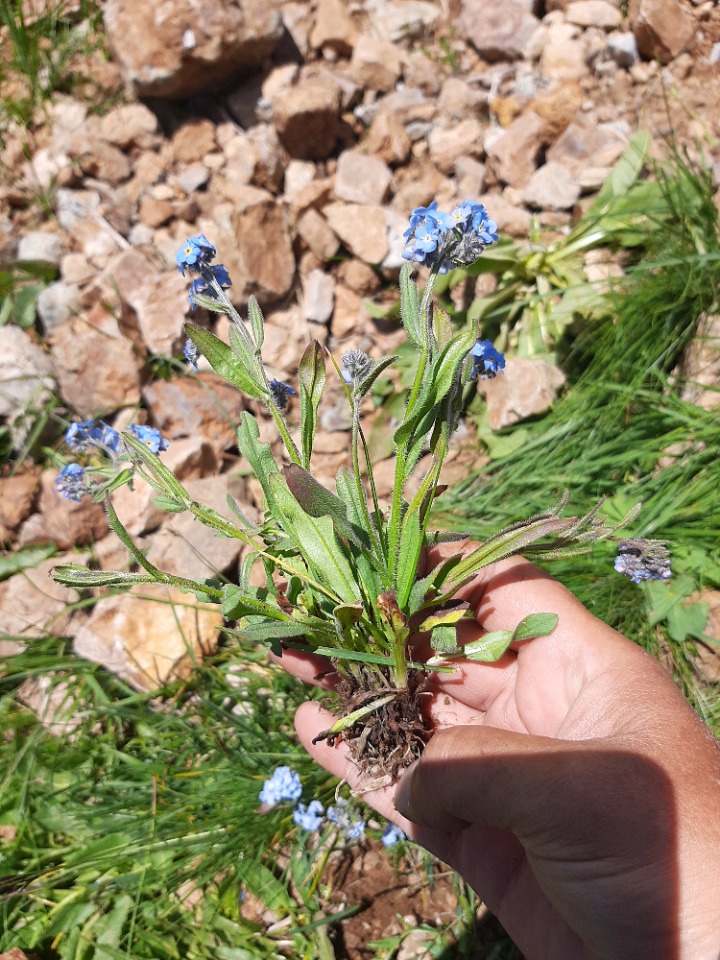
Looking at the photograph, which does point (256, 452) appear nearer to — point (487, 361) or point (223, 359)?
point (223, 359)

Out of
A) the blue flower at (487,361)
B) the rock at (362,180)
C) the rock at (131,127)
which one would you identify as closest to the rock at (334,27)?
the rock at (362,180)

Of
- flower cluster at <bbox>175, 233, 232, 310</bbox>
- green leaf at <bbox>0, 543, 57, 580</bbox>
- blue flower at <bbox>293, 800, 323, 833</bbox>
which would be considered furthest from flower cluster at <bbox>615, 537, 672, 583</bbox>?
green leaf at <bbox>0, 543, 57, 580</bbox>

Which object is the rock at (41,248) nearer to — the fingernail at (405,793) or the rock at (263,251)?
the rock at (263,251)

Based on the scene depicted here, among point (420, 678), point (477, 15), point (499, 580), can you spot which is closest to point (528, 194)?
point (477, 15)

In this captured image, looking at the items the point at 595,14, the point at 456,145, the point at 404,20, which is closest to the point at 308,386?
the point at 456,145

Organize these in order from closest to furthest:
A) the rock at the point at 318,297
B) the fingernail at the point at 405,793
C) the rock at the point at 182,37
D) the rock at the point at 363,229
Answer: the fingernail at the point at 405,793
the rock at the point at 363,229
the rock at the point at 318,297
the rock at the point at 182,37

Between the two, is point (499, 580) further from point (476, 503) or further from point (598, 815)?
point (476, 503)
